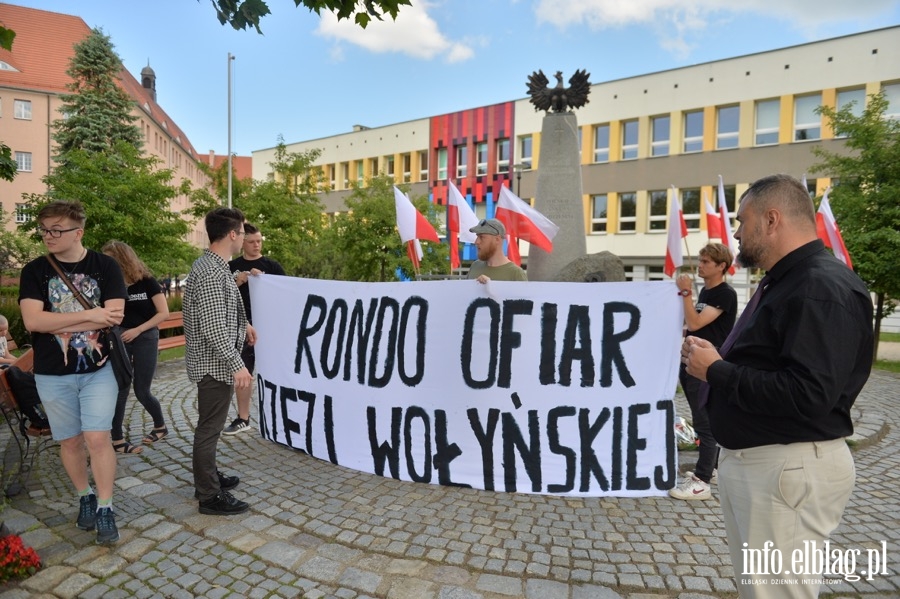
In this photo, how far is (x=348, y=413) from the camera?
4.80 m

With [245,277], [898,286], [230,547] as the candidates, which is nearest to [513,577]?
[230,547]

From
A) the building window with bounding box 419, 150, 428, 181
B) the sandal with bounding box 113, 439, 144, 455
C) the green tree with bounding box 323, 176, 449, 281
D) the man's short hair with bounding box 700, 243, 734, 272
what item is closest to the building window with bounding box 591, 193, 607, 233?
the green tree with bounding box 323, 176, 449, 281

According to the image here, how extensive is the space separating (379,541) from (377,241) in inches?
872

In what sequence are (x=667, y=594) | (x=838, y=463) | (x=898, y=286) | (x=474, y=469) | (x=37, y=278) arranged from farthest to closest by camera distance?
(x=898, y=286) → (x=474, y=469) → (x=37, y=278) → (x=667, y=594) → (x=838, y=463)

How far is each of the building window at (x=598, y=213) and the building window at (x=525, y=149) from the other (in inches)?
220

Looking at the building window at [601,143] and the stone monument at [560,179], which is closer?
the stone monument at [560,179]

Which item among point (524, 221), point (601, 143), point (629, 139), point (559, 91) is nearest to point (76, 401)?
point (524, 221)

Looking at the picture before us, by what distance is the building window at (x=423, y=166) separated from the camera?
41031mm

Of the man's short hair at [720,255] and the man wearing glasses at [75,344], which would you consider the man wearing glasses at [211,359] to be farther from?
the man's short hair at [720,255]

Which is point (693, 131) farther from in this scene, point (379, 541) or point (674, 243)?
point (379, 541)

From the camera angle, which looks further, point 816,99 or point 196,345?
point 816,99

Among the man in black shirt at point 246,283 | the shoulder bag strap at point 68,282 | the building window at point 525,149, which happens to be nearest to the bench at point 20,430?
the shoulder bag strap at point 68,282

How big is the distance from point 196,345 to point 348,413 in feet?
4.53

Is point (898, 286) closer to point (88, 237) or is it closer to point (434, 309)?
point (434, 309)
